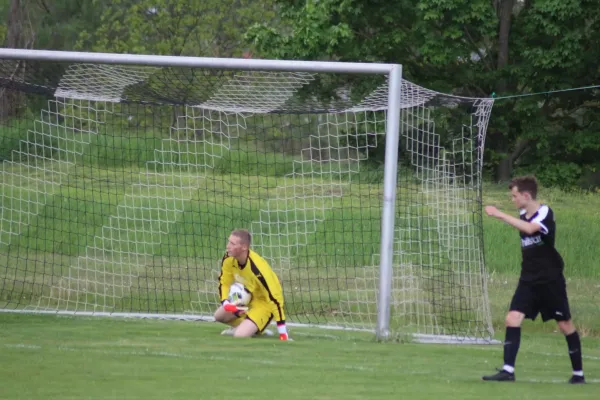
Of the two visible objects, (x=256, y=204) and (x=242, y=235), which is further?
(x=256, y=204)

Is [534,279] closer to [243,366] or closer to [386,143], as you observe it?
[243,366]

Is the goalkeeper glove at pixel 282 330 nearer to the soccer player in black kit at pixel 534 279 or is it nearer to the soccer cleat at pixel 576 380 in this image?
the soccer player in black kit at pixel 534 279

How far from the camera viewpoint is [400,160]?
1456cm

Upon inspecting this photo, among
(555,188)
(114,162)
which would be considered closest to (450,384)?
(114,162)

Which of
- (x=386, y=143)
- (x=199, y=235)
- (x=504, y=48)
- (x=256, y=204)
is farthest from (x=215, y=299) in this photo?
(x=504, y=48)

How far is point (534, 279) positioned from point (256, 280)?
10.6ft

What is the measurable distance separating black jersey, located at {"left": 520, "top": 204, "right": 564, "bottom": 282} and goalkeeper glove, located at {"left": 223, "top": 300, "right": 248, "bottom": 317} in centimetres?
335

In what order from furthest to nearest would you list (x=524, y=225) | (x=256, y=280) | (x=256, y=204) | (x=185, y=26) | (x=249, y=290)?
(x=185, y=26), (x=256, y=204), (x=249, y=290), (x=256, y=280), (x=524, y=225)

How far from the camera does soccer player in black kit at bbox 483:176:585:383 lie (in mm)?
8352

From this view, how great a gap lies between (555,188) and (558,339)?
17.4 meters

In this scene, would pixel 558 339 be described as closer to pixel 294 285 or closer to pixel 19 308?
pixel 294 285

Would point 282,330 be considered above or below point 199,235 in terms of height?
below

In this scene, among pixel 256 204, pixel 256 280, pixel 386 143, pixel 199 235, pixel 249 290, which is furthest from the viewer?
pixel 256 204

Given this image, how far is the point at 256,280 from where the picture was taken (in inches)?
423
